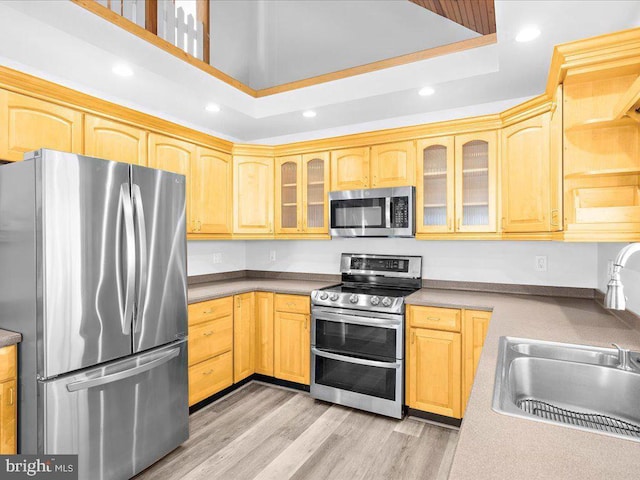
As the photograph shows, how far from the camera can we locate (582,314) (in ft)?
7.16

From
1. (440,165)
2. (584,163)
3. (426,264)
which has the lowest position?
(426,264)

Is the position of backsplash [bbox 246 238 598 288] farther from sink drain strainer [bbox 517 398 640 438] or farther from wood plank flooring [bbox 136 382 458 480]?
sink drain strainer [bbox 517 398 640 438]

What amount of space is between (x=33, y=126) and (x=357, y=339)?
2.49 metres

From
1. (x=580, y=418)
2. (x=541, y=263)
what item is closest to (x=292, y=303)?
(x=541, y=263)

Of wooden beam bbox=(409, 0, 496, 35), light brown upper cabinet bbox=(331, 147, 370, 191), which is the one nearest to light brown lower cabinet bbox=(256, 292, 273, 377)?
light brown upper cabinet bbox=(331, 147, 370, 191)

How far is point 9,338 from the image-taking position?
1.74 metres

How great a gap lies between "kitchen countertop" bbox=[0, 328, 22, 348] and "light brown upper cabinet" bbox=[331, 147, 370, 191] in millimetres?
2421

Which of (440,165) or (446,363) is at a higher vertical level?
(440,165)

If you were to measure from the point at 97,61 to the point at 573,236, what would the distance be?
110 inches

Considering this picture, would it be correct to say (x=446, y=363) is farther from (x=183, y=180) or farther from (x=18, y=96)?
(x=18, y=96)

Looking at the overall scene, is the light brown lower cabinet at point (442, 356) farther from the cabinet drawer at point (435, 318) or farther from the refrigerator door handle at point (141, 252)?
the refrigerator door handle at point (141, 252)

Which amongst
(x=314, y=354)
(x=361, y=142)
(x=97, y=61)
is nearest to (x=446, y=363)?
(x=314, y=354)

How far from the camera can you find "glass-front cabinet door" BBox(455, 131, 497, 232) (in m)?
2.77

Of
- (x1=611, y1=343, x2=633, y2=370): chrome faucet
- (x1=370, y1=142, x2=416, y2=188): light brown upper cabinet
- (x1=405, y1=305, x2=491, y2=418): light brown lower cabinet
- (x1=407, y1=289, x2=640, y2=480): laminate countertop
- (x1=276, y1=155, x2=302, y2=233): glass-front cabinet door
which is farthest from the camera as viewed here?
(x1=276, y1=155, x2=302, y2=233): glass-front cabinet door
